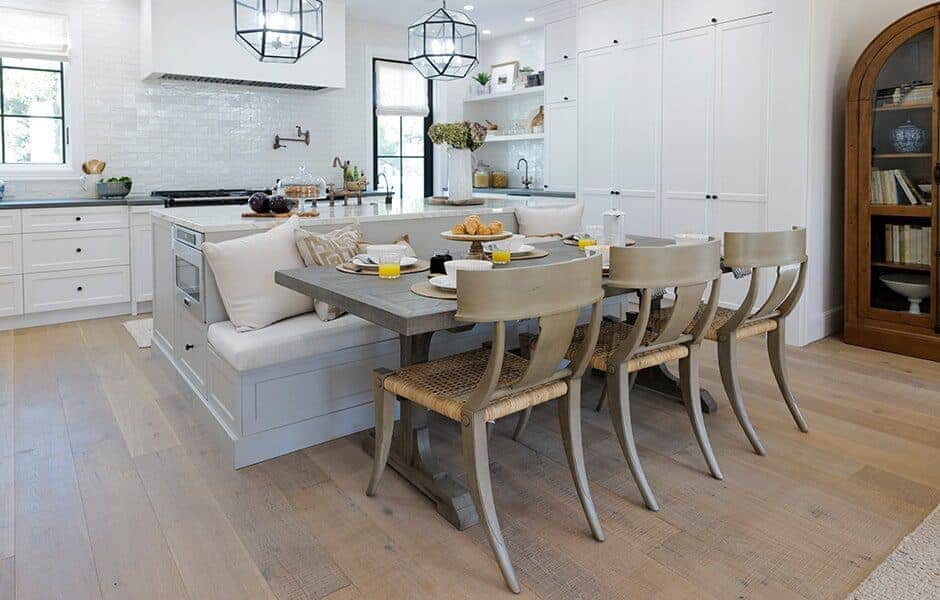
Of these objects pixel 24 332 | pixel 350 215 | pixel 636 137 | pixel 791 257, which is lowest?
pixel 24 332

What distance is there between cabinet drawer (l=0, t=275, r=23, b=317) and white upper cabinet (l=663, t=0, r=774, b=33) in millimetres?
5026

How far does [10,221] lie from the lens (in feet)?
15.8

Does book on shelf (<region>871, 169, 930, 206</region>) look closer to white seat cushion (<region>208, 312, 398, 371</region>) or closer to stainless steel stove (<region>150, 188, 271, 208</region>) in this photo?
white seat cushion (<region>208, 312, 398, 371</region>)

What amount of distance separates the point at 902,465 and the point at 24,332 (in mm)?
5286

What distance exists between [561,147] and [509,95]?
4.22ft

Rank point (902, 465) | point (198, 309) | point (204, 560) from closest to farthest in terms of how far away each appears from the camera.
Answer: point (204, 560) → point (902, 465) → point (198, 309)

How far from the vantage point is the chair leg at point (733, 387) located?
2721mm

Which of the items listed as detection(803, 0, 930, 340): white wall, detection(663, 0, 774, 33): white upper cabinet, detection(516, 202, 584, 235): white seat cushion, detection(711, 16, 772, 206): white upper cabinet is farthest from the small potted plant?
detection(803, 0, 930, 340): white wall

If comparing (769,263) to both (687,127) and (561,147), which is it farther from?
(561,147)

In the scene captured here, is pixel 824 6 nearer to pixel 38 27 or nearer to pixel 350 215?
pixel 350 215

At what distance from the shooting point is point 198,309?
122 inches

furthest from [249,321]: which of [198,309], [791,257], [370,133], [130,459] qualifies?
[370,133]

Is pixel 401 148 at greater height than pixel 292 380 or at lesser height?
greater

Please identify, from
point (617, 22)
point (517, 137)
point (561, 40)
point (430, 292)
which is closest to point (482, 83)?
point (517, 137)
